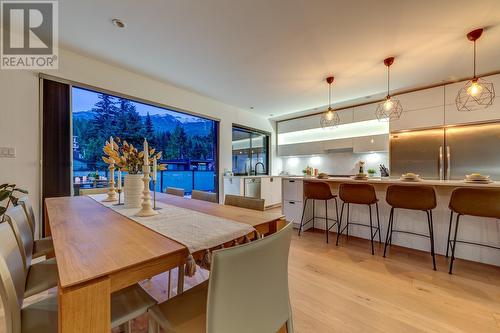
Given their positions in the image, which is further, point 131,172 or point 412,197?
point 412,197

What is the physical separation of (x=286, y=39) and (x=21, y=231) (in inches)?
110

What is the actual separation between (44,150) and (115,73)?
139 cm

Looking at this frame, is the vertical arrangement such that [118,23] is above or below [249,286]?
above

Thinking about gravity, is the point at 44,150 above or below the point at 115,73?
below

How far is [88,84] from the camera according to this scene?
2.78 metres

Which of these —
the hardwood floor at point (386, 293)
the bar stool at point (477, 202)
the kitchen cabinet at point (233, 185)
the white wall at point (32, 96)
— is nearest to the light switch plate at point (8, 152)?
the white wall at point (32, 96)

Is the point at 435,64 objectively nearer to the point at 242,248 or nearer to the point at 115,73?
the point at 242,248

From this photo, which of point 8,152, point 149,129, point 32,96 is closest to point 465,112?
point 149,129

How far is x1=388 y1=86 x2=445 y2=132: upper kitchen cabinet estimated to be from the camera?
11.9 feet

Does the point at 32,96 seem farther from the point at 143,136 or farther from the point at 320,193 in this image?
the point at 320,193

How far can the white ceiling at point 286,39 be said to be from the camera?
6.19 ft

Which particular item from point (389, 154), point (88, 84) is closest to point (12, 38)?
point (88, 84)

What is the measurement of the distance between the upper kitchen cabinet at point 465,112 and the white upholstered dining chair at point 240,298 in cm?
430

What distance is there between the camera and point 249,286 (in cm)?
75
